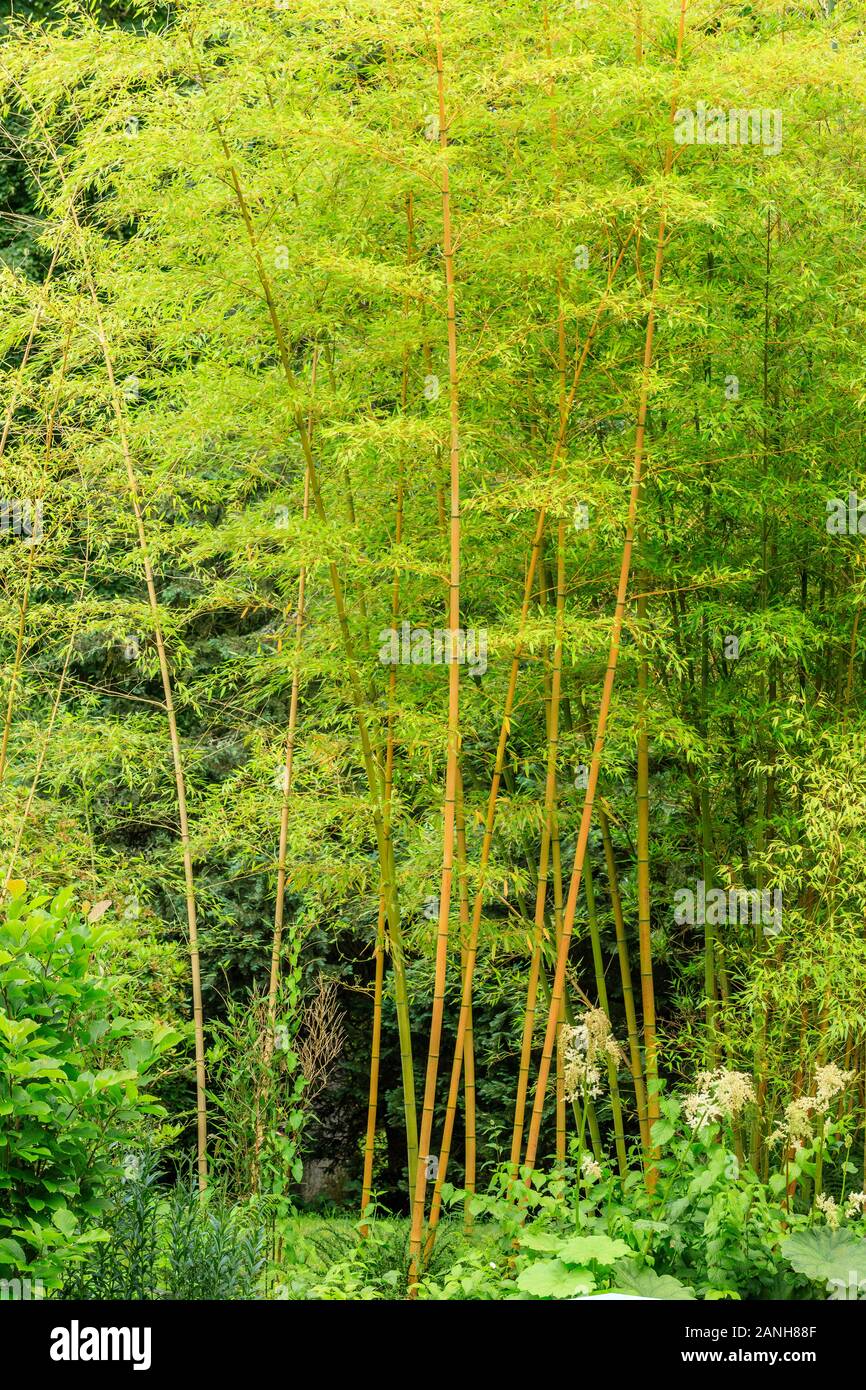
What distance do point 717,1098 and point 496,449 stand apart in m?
Answer: 2.20

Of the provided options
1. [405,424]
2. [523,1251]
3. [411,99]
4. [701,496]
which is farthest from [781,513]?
[523,1251]

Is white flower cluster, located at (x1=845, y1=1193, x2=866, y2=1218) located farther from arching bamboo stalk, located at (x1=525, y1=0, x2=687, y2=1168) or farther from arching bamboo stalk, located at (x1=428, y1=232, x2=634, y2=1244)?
arching bamboo stalk, located at (x1=428, y1=232, x2=634, y2=1244)

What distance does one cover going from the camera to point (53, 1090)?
3.16 m

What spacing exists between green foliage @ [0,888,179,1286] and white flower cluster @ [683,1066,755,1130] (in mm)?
1450

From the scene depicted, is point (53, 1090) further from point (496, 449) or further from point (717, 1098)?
point (496, 449)

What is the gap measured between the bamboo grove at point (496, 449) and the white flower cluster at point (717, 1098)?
0.19 meters

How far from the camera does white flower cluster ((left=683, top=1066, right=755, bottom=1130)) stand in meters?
3.78

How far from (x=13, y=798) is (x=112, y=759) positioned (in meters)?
0.64

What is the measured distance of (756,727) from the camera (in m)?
5.20

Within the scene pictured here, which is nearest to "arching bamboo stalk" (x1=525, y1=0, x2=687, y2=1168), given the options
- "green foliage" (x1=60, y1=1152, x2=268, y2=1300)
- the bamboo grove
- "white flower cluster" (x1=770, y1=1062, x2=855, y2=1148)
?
the bamboo grove

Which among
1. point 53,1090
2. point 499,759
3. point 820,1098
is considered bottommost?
point 820,1098

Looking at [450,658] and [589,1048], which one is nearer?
[589,1048]

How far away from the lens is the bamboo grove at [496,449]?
14.4 ft

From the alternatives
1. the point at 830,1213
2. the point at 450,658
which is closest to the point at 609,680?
the point at 450,658
